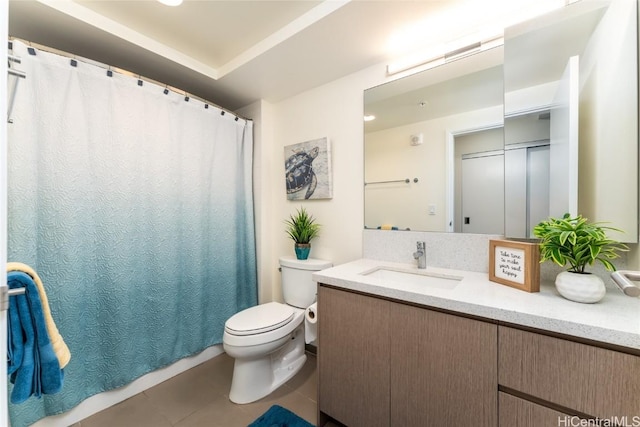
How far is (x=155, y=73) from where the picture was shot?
183 centimetres

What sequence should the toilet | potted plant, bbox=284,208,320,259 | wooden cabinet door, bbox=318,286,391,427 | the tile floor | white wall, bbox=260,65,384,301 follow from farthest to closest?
1. potted plant, bbox=284,208,320,259
2. white wall, bbox=260,65,384,301
3. the toilet
4. the tile floor
5. wooden cabinet door, bbox=318,286,391,427

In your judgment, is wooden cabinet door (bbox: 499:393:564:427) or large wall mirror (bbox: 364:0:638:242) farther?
large wall mirror (bbox: 364:0:638:242)

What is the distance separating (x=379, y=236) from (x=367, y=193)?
311mm

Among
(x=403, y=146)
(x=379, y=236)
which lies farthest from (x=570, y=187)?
(x=379, y=236)

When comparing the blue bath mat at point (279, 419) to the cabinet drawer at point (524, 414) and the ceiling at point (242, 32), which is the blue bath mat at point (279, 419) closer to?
the cabinet drawer at point (524, 414)

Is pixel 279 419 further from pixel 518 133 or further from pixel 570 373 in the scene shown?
pixel 518 133

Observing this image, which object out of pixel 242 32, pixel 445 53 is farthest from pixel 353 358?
pixel 242 32

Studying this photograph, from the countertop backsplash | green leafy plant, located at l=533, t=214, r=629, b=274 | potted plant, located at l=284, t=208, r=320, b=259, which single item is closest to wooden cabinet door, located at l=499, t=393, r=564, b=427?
green leafy plant, located at l=533, t=214, r=629, b=274

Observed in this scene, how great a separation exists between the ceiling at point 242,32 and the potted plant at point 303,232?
1.08 metres

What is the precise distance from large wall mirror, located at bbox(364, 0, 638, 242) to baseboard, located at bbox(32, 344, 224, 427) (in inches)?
66.5

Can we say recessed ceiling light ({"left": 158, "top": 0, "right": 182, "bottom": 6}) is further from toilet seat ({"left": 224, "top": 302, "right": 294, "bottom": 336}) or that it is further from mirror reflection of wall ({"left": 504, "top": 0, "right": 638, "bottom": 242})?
toilet seat ({"left": 224, "top": 302, "right": 294, "bottom": 336})

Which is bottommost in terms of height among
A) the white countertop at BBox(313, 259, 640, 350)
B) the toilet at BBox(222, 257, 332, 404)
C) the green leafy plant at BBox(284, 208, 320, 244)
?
the toilet at BBox(222, 257, 332, 404)

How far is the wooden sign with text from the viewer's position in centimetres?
95

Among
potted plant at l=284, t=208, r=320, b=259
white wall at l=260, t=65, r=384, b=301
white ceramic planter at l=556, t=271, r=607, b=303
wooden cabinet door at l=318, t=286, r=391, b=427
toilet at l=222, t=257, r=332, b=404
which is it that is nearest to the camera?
white ceramic planter at l=556, t=271, r=607, b=303
